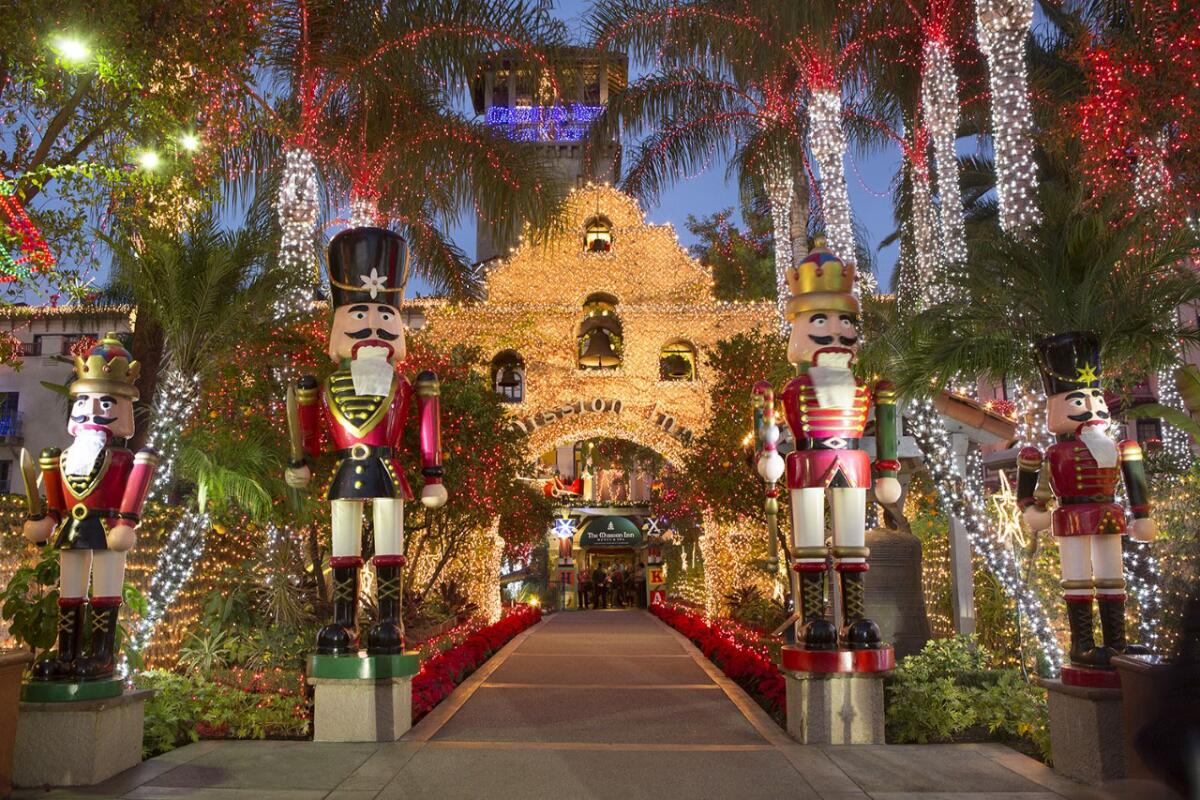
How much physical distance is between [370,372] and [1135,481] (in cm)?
520

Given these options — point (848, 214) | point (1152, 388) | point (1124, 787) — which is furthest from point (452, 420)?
point (1152, 388)

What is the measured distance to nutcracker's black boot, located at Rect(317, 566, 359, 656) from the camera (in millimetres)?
6586

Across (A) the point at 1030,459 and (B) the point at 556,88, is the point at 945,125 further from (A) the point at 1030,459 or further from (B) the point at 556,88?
(A) the point at 1030,459

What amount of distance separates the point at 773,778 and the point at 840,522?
75.1 inches

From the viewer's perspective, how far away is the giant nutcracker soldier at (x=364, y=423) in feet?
21.9

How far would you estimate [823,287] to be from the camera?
264 inches

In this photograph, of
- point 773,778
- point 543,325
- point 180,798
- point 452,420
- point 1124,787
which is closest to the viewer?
point 1124,787

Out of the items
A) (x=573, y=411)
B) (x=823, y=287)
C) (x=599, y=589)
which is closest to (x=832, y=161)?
(x=823, y=287)

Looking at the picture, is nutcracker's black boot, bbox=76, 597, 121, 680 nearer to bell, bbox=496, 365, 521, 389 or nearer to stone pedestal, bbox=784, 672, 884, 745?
stone pedestal, bbox=784, 672, 884, 745

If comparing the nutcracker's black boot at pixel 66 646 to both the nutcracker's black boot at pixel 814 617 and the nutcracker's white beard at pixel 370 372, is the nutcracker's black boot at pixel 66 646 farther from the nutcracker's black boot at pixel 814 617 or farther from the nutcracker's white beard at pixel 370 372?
the nutcracker's black boot at pixel 814 617

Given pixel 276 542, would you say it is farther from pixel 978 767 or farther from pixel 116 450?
pixel 978 767

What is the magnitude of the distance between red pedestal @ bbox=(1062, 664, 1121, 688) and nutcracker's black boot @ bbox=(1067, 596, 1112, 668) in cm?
6

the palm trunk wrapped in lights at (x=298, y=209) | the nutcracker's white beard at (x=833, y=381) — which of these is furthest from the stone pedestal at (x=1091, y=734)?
the palm trunk wrapped in lights at (x=298, y=209)

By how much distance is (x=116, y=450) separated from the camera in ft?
19.6
